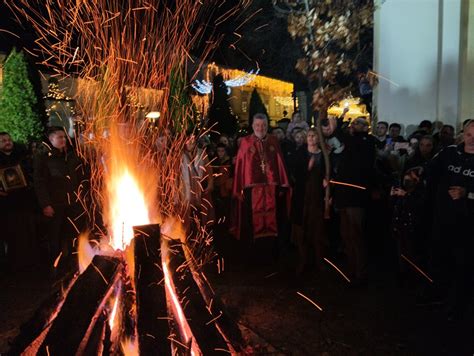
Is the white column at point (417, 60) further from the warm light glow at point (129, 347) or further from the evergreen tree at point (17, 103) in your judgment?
the warm light glow at point (129, 347)

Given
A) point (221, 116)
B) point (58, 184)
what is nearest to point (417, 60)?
point (221, 116)

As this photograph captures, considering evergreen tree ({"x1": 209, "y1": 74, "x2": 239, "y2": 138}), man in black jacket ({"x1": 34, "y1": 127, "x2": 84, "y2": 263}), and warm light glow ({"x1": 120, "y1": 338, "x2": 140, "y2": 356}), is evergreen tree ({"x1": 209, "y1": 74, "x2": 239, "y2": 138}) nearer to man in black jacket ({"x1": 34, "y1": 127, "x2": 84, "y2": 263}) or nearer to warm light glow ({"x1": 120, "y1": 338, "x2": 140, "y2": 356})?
man in black jacket ({"x1": 34, "y1": 127, "x2": 84, "y2": 263})

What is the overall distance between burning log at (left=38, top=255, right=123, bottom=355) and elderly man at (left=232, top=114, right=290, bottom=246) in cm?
344

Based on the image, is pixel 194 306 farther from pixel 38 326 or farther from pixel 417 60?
pixel 417 60

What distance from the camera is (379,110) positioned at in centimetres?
1191

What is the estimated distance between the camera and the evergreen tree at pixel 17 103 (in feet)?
32.2

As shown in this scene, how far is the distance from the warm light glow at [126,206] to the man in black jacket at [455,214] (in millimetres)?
3222

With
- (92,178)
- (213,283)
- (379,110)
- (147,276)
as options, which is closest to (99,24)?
(92,178)

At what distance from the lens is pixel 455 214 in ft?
17.5

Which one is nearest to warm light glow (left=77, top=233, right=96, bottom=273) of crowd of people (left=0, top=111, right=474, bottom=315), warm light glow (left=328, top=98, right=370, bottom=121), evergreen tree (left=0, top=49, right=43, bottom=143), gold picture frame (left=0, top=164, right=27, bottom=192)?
crowd of people (left=0, top=111, right=474, bottom=315)

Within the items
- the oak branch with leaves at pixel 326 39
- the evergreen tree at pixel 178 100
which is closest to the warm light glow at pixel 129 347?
the oak branch with leaves at pixel 326 39

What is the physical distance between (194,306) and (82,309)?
888 mm

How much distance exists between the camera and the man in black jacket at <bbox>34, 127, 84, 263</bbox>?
6.80 metres

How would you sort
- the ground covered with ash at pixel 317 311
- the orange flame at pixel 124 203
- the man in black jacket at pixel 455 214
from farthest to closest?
the man in black jacket at pixel 455 214 < the orange flame at pixel 124 203 < the ground covered with ash at pixel 317 311
